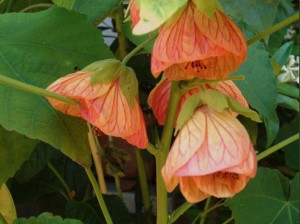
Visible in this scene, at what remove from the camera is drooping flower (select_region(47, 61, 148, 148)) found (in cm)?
39

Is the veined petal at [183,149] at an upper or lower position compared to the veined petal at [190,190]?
upper

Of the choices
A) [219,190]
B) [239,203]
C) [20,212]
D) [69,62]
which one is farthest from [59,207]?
[219,190]

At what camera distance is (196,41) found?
0.35 m

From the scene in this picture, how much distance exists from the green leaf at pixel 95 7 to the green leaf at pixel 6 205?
Result: 20cm

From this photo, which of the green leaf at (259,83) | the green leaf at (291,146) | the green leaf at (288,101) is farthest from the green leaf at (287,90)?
the green leaf at (259,83)

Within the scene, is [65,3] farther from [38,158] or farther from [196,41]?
[38,158]

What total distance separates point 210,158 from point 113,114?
0.08 m

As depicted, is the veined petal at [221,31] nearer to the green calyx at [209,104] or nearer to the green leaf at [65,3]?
the green calyx at [209,104]

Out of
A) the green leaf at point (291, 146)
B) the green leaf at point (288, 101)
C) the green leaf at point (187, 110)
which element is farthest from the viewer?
the green leaf at point (291, 146)

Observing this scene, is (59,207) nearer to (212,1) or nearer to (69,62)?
(69,62)

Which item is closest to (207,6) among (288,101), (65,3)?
(65,3)

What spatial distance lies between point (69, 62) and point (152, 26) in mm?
222

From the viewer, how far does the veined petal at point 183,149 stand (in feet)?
1.12

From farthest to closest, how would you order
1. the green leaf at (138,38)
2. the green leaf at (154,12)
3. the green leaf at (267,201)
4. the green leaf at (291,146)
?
the green leaf at (291,146) → the green leaf at (267,201) → the green leaf at (138,38) → the green leaf at (154,12)
